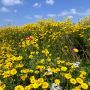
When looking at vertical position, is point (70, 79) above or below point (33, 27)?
below

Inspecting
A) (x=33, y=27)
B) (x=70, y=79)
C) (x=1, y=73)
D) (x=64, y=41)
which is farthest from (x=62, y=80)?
(x=33, y=27)

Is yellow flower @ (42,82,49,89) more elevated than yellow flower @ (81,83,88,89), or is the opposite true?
yellow flower @ (42,82,49,89)

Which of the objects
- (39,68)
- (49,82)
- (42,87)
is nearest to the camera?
(42,87)

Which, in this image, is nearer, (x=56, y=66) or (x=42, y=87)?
(x=42, y=87)

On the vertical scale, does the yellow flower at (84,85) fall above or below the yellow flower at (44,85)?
below

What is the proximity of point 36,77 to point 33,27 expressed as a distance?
7.82 m

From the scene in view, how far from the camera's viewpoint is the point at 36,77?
4.85 metres

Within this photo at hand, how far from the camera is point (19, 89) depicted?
14.3ft

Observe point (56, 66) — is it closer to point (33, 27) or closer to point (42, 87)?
point (42, 87)

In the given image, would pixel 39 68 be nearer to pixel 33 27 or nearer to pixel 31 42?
pixel 31 42

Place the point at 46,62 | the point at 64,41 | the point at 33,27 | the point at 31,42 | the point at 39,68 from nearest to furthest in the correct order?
the point at 39,68, the point at 46,62, the point at 31,42, the point at 64,41, the point at 33,27

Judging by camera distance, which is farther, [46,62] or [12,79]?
[46,62]

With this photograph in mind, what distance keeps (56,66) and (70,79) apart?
0.73 m

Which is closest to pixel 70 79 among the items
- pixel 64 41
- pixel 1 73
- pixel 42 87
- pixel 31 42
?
pixel 42 87
